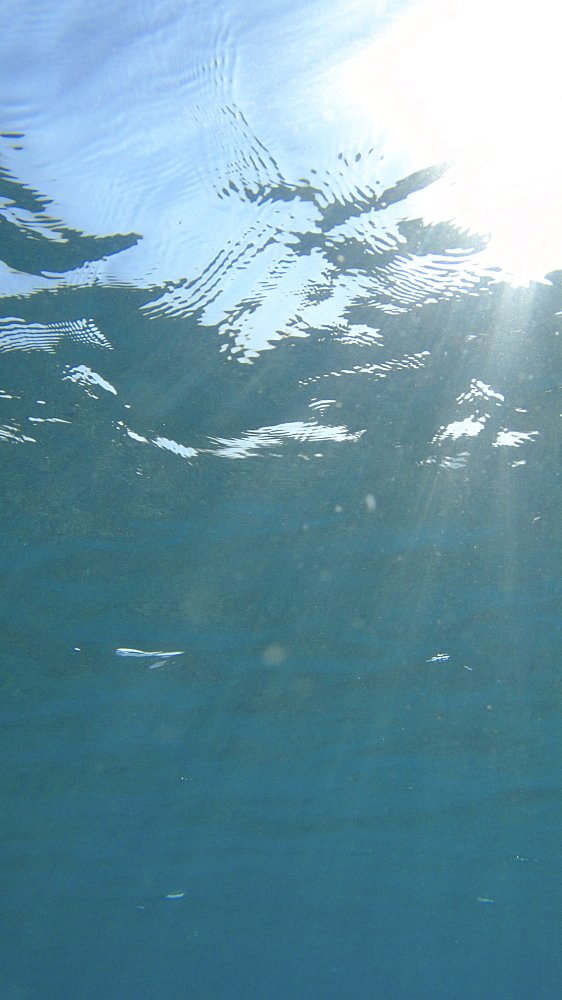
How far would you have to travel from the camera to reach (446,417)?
32.9ft

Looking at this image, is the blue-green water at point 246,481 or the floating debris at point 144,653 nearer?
the blue-green water at point 246,481

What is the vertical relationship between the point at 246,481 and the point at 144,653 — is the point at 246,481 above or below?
above

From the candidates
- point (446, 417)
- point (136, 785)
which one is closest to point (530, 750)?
point (136, 785)

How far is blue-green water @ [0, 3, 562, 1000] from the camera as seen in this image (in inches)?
261

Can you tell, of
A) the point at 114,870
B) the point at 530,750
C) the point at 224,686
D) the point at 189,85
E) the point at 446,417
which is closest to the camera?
the point at 189,85

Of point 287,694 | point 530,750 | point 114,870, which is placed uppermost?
point 287,694

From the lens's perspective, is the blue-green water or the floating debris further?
the floating debris

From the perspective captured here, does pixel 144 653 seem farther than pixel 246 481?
Yes

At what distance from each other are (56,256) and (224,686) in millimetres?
12218

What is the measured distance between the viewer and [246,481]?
11.2 metres

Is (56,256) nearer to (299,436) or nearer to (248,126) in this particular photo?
(248,126)

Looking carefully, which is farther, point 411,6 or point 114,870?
point 114,870

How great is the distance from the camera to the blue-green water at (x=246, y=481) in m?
6.62

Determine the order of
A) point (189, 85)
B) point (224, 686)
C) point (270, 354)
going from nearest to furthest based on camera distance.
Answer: point (189, 85) → point (270, 354) → point (224, 686)
